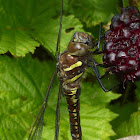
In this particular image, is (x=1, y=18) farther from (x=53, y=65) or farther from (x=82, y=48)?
(x=82, y=48)

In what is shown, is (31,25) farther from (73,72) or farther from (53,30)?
(73,72)

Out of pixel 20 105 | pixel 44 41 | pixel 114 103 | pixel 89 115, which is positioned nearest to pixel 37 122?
pixel 20 105

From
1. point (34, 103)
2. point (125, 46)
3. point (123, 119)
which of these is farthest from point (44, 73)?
point (125, 46)

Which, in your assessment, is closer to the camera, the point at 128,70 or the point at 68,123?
the point at 128,70

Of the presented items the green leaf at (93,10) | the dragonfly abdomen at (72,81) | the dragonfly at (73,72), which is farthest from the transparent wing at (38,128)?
the green leaf at (93,10)

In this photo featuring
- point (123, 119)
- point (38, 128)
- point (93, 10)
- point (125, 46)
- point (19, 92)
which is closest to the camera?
point (125, 46)

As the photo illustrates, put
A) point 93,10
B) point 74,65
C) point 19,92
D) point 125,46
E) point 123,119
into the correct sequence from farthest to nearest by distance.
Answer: point 123,119 < point 93,10 < point 19,92 < point 74,65 < point 125,46
